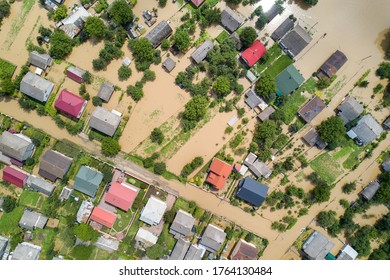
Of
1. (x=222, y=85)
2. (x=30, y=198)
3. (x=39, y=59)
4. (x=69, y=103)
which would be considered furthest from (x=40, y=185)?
(x=222, y=85)

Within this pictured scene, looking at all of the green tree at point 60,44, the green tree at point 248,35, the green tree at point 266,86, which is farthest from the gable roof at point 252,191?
the green tree at point 60,44

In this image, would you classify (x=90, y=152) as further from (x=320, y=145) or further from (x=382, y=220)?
(x=382, y=220)

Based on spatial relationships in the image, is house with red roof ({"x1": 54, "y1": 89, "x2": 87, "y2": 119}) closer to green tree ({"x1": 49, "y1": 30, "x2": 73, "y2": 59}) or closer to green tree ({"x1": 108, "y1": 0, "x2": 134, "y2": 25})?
green tree ({"x1": 49, "y1": 30, "x2": 73, "y2": 59})

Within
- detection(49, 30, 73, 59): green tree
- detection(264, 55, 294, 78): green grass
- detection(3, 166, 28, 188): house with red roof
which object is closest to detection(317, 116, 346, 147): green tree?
detection(264, 55, 294, 78): green grass

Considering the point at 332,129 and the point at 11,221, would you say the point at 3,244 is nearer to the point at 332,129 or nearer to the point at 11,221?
the point at 11,221

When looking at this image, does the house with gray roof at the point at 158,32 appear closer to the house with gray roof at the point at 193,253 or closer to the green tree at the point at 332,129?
the green tree at the point at 332,129

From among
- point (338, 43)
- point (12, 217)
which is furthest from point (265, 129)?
point (12, 217)
